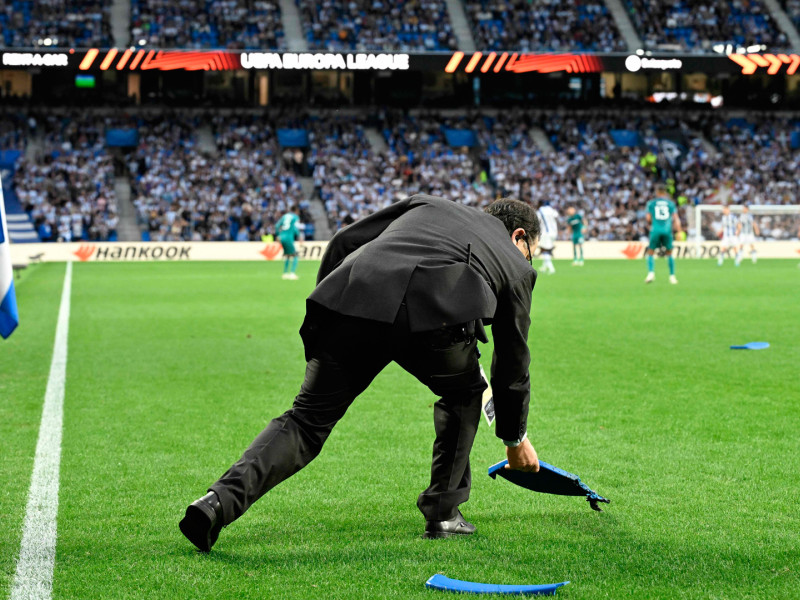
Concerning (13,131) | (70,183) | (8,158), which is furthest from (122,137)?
(8,158)

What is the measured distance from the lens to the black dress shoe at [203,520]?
423 cm

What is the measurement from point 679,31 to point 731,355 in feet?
135

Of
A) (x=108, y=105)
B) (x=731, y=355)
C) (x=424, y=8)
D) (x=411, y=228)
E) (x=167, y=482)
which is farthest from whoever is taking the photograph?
(x=424, y=8)

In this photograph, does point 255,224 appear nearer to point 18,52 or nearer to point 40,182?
point 40,182

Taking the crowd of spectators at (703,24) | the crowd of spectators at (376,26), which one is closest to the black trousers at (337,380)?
the crowd of spectators at (376,26)

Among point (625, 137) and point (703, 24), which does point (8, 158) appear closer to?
point (625, 137)

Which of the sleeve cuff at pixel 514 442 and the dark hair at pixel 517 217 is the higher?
the dark hair at pixel 517 217

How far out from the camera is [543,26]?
4866 centimetres

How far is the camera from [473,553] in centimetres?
452

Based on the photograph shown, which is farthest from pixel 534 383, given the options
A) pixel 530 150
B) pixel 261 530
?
pixel 530 150

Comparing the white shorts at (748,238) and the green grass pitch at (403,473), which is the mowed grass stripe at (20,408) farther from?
the white shorts at (748,238)

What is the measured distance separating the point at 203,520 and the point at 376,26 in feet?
149

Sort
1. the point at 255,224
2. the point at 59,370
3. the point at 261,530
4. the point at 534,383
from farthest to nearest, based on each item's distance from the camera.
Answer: the point at 255,224 < the point at 59,370 < the point at 534,383 < the point at 261,530

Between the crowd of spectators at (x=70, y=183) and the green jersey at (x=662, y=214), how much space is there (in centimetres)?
2260
